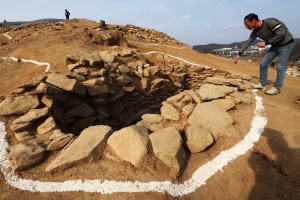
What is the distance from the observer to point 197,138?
3.48 m

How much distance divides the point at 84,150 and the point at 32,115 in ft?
5.10

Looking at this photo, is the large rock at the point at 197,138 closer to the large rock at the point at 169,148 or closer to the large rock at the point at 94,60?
the large rock at the point at 169,148

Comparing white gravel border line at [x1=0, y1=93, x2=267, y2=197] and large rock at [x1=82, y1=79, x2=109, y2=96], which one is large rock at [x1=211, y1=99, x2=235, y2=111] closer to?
white gravel border line at [x1=0, y1=93, x2=267, y2=197]

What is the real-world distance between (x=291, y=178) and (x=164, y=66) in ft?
22.1

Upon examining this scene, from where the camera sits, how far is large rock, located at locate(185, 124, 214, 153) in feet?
11.2

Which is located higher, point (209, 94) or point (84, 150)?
point (209, 94)

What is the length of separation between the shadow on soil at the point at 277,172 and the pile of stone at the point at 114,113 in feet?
2.42

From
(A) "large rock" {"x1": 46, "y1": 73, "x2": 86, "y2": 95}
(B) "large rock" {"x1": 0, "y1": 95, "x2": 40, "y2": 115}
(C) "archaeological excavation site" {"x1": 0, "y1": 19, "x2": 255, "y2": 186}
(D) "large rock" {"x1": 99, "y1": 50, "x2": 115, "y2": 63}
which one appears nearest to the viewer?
(C) "archaeological excavation site" {"x1": 0, "y1": 19, "x2": 255, "y2": 186}

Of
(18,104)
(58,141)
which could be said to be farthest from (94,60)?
(58,141)

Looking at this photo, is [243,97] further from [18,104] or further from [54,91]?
[18,104]

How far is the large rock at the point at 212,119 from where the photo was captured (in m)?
3.86

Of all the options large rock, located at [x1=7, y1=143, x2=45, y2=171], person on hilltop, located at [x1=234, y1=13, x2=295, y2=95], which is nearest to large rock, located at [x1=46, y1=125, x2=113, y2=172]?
large rock, located at [x1=7, y1=143, x2=45, y2=171]

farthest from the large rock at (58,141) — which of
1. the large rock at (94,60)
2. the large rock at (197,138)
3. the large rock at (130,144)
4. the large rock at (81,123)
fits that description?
the large rock at (94,60)

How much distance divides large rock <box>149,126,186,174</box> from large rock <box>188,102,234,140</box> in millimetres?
813
